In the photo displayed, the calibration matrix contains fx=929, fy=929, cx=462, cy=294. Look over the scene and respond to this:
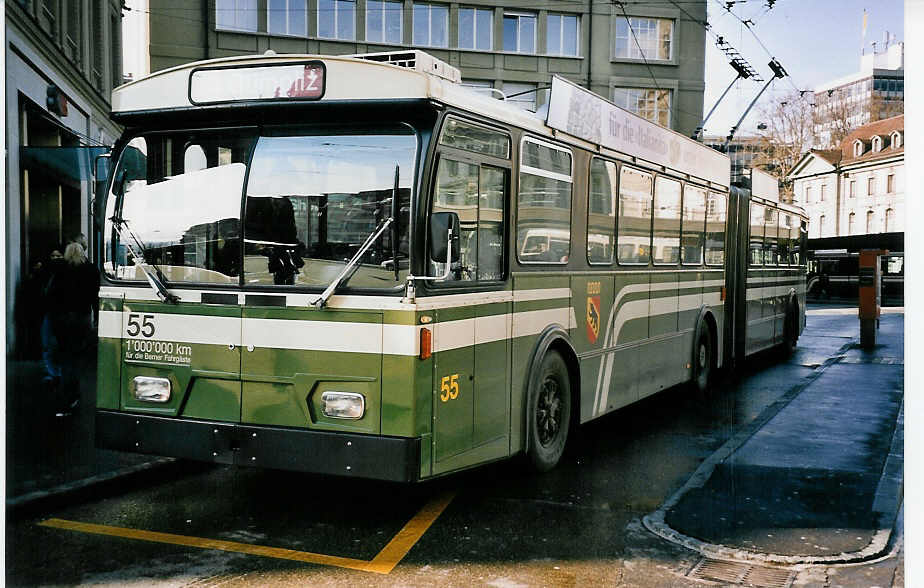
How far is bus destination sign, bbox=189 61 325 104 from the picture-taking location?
567cm

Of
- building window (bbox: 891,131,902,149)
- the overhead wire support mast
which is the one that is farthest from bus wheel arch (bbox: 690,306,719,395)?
building window (bbox: 891,131,902,149)

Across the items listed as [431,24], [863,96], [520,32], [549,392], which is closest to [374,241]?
[549,392]

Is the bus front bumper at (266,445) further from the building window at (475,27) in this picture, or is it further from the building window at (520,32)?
the building window at (520,32)

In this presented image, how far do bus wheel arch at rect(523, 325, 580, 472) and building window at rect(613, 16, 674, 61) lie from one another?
388 inches

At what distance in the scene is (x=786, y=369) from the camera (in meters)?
15.3

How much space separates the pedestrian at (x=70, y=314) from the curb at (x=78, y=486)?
2.68 metres

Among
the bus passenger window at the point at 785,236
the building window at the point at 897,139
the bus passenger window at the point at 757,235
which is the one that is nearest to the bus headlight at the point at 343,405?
the building window at the point at 897,139

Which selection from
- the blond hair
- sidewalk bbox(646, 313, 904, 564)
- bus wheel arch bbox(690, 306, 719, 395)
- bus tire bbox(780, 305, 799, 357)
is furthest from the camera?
bus tire bbox(780, 305, 799, 357)

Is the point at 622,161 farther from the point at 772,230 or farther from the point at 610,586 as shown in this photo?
the point at 772,230

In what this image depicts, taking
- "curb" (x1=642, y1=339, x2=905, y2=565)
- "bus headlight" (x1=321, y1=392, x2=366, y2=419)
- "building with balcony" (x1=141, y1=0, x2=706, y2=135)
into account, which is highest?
"building with balcony" (x1=141, y1=0, x2=706, y2=135)

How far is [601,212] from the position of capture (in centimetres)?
844

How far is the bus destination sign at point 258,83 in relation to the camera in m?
5.67

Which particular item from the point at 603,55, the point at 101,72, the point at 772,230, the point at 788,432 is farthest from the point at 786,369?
the point at 101,72

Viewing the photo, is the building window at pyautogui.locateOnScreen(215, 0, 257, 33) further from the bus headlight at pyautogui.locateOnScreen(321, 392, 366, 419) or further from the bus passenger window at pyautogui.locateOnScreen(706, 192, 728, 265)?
the bus headlight at pyautogui.locateOnScreen(321, 392, 366, 419)
